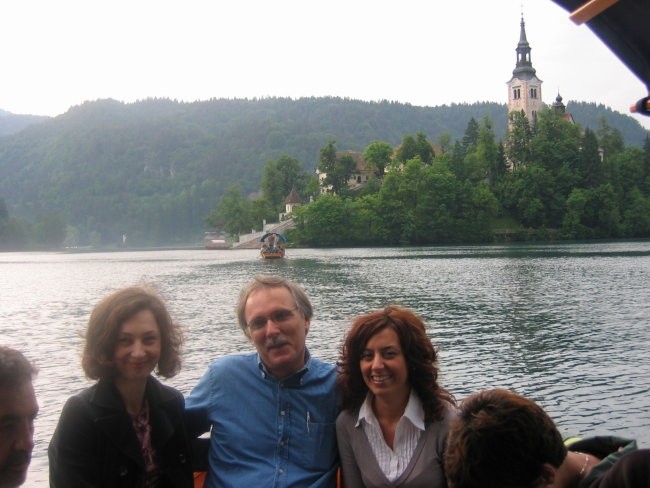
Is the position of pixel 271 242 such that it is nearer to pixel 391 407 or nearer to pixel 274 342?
pixel 274 342

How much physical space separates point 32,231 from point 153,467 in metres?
157

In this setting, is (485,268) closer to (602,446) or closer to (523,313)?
(523,313)

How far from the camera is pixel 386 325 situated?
3193 millimetres

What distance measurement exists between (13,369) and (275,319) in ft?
5.24

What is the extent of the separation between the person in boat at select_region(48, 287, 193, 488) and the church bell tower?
123 meters

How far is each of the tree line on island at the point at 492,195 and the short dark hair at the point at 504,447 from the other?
90372 mm

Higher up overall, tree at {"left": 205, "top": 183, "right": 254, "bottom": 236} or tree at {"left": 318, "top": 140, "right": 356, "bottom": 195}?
tree at {"left": 318, "top": 140, "right": 356, "bottom": 195}

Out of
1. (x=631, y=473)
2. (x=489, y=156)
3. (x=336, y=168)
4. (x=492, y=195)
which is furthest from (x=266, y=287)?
(x=336, y=168)

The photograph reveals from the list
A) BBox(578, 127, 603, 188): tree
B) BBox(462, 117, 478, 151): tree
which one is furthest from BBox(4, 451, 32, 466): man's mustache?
BBox(462, 117, 478, 151): tree

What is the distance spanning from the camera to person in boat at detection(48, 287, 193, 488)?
2.93 metres

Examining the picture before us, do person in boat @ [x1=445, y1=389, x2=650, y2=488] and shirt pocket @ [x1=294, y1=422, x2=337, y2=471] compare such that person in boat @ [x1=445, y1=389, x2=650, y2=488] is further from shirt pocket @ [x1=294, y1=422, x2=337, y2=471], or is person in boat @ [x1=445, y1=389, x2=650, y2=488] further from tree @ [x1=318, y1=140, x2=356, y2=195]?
tree @ [x1=318, y1=140, x2=356, y2=195]

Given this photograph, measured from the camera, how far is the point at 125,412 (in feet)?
9.94

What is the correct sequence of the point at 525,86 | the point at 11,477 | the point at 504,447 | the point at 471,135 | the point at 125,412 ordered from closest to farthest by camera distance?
the point at 11,477
the point at 504,447
the point at 125,412
the point at 471,135
the point at 525,86

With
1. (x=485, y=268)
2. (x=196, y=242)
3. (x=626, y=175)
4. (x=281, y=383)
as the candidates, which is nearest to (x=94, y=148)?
(x=196, y=242)
